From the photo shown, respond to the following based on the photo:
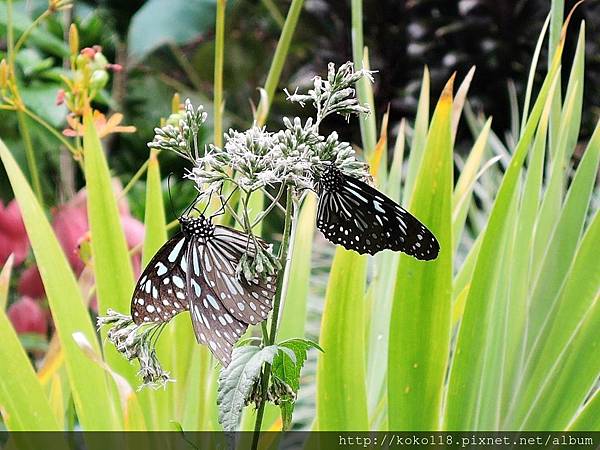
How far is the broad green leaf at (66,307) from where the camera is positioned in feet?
1.65

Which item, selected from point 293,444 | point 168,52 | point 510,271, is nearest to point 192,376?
point 510,271

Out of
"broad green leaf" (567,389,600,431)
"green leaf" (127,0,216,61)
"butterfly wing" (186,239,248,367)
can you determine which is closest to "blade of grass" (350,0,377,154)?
"broad green leaf" (567,389,600,431)

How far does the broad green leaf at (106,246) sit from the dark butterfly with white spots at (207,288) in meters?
0.28

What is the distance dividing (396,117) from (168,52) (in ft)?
2.58

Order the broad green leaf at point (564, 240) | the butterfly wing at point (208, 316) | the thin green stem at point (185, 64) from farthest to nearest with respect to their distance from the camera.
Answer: the thin green stem at point (185, 64) → the broad green leaf at point (564, 240) → the butterfly wing at point (208, 316)

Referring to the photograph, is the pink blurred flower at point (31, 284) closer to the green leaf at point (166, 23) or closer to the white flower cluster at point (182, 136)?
the white flower cluster at point (182, 136)

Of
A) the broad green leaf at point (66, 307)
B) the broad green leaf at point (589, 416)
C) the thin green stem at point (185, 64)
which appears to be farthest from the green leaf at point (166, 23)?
the broad green leaf at point (589, 416)

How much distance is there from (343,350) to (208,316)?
24 centimetres

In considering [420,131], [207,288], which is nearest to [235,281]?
[207,288]

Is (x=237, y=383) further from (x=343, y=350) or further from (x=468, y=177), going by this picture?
(x=468, y=177)

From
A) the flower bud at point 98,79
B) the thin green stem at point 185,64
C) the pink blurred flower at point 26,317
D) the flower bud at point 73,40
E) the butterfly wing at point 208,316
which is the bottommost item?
the pink blurred flower at point 26,317

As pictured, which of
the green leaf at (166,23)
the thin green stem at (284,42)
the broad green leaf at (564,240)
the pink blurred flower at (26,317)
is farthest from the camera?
the green leaf at (166,23)

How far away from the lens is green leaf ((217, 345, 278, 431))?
9.8 inches

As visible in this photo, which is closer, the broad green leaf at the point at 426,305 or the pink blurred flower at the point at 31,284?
the broad green leaf at the point at 426,305
